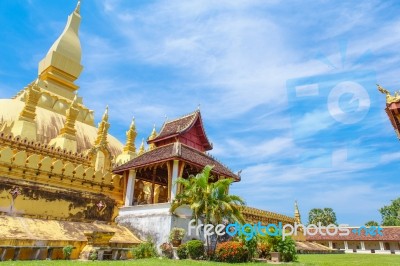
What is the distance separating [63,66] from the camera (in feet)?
115

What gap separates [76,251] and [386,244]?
49.4m

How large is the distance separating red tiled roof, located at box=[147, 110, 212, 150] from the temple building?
0.07m

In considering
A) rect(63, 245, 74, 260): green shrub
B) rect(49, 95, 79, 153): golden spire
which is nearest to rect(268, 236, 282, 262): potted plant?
rect(63, 245, 74, 260): green shrub

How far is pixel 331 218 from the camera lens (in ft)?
221

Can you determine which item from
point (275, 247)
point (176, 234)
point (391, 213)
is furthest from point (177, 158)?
point (391, 213)

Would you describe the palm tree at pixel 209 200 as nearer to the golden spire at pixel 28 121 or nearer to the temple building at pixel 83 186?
the temple building at pixel 83 186

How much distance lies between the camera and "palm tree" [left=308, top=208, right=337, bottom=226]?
6712 cm

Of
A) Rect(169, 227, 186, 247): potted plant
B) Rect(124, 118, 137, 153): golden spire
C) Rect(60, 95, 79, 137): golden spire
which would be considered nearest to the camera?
Rect(169, 227, 186, 247): potted plant

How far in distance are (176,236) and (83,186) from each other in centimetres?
641

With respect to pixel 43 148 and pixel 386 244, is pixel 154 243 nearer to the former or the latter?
pixel 43 148

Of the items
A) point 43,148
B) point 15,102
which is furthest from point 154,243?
point 15,102

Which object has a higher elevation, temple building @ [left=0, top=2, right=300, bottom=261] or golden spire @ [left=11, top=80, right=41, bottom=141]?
golden spire @ [left=11, top=80, right=41, bottom=141]

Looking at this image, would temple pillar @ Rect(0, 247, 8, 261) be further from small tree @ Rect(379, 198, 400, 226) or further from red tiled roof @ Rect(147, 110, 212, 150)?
small tree @ Rect(379, 198, 400, 226)

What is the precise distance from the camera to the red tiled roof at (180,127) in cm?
2094
